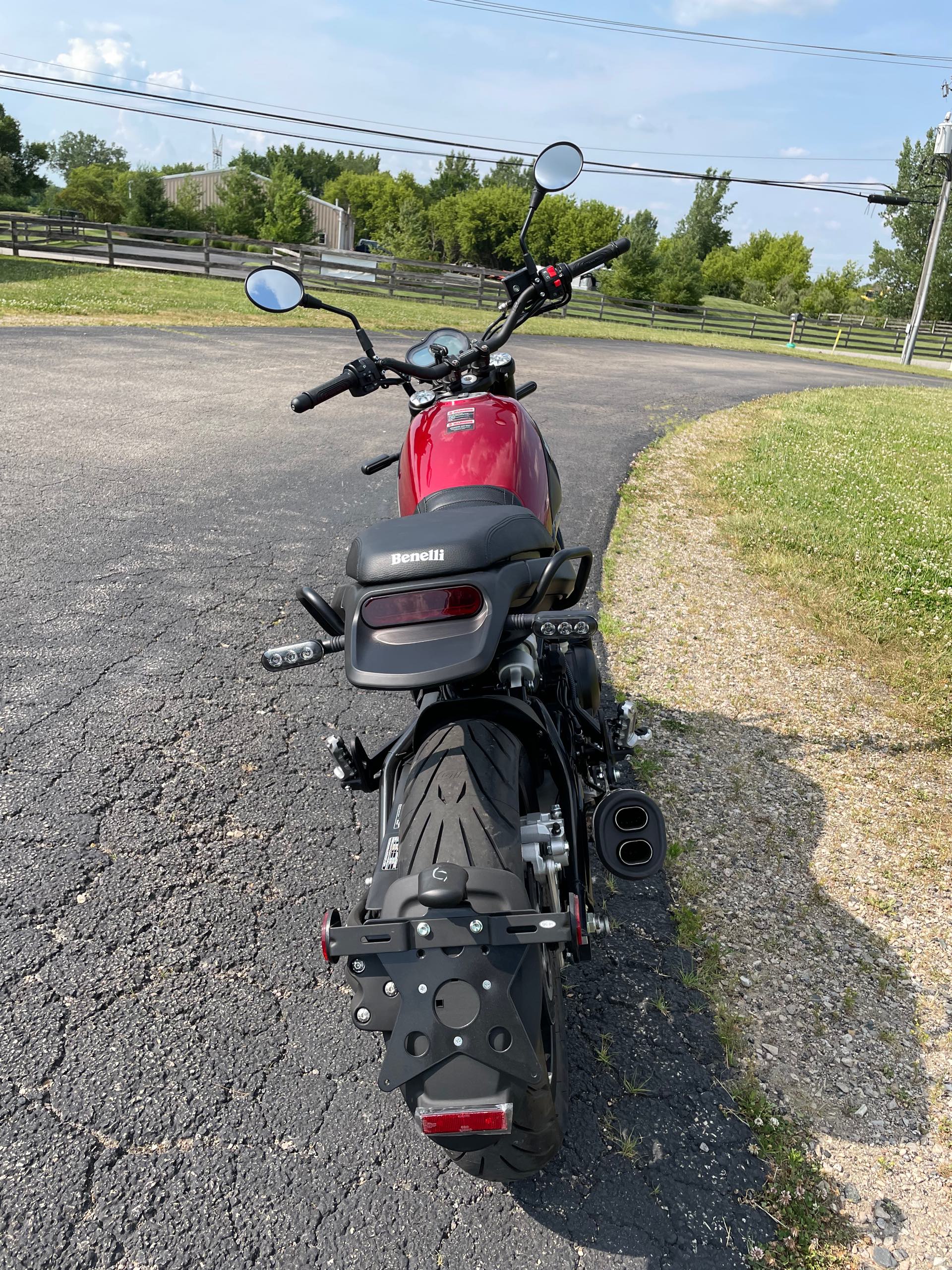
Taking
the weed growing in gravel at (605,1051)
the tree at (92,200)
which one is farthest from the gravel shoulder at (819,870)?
the tree at (92,200)

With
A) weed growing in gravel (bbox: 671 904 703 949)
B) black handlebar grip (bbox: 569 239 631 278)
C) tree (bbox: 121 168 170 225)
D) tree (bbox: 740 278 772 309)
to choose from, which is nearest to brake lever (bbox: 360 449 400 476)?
black handlebar grip (bbox: 569 239 631 278)

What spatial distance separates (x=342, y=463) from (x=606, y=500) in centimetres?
229

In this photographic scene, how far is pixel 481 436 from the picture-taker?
2.35 m

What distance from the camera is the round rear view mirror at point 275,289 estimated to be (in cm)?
298

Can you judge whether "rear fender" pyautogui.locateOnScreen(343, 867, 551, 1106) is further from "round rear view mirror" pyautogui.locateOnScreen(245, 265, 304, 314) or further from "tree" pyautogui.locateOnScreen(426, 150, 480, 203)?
"tree" pyautogui.locateOnScreen(426, 150, 480, 203)

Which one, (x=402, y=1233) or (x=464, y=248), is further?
(x=464, y=248)

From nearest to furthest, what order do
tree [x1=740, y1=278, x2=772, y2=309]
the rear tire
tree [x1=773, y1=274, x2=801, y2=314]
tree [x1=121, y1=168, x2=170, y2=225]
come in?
the rear tire → tree [x1=773, y1=274, x2=801, y2=314] → tree [x1=121, y1=168, x2=170, y2=225] → tree [x1=740, y1=278, x2=772, y2=309]

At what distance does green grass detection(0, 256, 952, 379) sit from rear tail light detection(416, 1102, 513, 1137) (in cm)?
1380

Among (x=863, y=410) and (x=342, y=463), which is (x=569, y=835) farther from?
(x=863, y=410)

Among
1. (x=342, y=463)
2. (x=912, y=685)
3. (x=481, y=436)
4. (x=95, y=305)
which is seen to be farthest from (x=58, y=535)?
(x=95, y=305)

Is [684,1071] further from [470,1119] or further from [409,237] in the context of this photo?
[409,237]

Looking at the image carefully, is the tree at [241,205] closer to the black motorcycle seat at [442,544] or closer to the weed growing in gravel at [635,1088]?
the black motorcycle seat at [442,544]

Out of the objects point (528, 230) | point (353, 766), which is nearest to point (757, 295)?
point (528, 230)

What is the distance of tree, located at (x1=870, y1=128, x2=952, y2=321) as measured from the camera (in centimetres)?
4391
